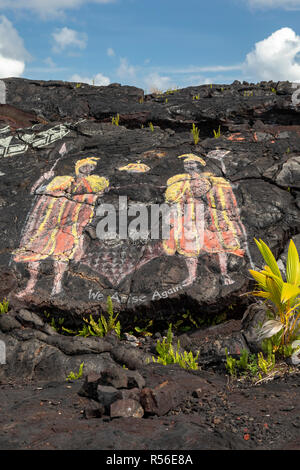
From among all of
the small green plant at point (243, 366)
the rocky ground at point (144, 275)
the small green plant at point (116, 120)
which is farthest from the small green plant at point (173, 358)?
the small green plant at point (116, 120)

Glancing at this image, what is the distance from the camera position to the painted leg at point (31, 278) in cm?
532

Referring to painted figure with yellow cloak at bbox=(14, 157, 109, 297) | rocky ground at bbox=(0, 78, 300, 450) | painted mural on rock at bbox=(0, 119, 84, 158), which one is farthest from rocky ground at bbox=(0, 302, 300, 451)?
painted mural on rock at bbox=(0, 119, 84, 158)

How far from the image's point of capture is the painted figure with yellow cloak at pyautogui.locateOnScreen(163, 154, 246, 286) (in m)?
5.34

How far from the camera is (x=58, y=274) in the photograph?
17.8 feet

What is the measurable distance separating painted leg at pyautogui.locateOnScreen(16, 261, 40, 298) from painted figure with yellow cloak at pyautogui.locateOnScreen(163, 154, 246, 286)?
6.11 feet

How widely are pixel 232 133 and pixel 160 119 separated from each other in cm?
193

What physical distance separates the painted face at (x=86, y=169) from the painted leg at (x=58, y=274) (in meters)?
1.87

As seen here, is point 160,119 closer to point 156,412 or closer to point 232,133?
point 232,133

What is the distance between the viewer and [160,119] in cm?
888

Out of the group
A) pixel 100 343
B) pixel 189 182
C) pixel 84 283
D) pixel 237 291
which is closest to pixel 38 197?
pixel 84 283

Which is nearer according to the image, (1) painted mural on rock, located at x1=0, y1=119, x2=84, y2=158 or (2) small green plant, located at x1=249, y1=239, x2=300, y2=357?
(2) small green plant, located at x1=249, y1=239, x2=300, y2=357

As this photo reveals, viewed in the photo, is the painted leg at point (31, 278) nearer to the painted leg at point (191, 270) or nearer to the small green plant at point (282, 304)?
the painted leg at point (191, 270)

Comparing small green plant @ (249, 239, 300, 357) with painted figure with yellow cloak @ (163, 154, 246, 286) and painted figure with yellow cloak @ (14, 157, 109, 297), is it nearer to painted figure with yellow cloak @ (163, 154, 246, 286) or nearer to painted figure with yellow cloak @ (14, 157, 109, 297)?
painted figure with yellow cloak @ (163, 154, 246, 286)

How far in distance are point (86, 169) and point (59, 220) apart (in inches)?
46.6
